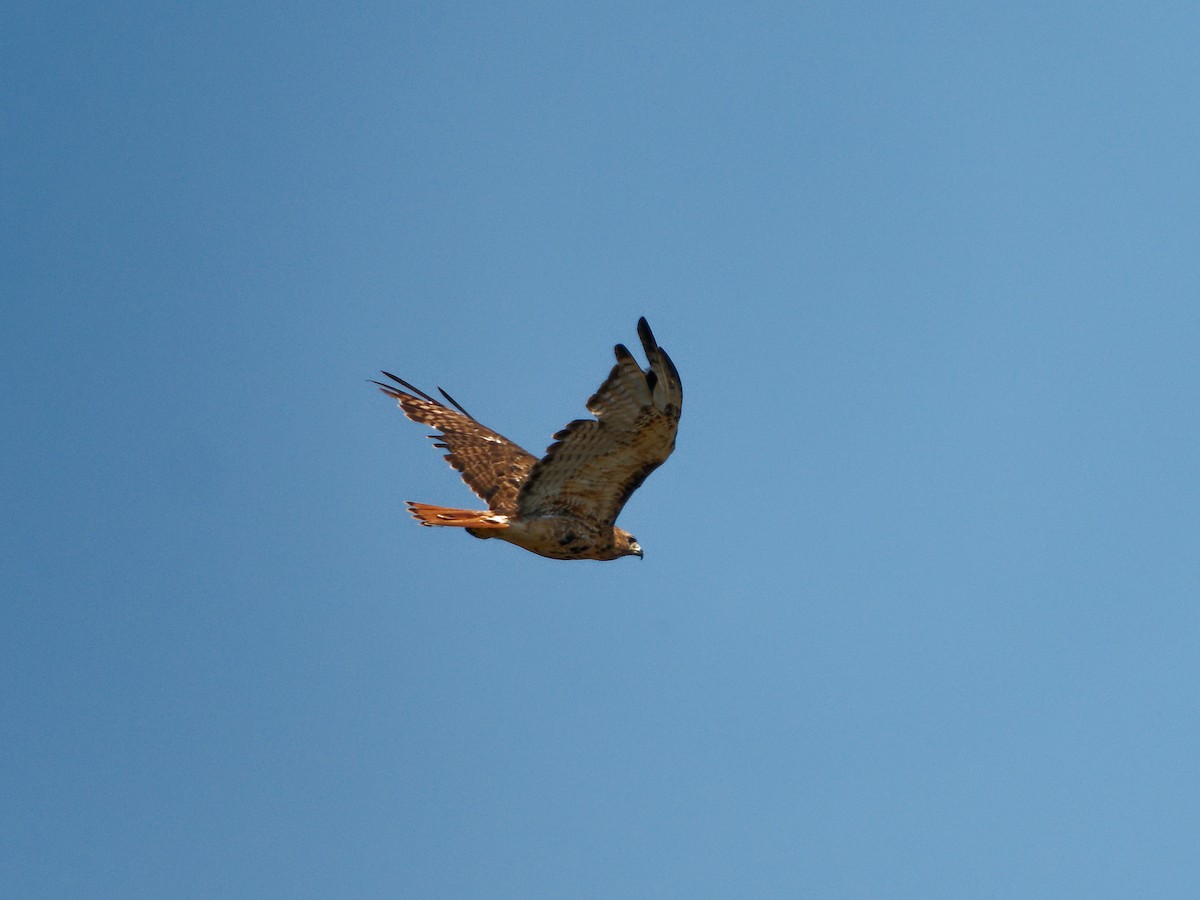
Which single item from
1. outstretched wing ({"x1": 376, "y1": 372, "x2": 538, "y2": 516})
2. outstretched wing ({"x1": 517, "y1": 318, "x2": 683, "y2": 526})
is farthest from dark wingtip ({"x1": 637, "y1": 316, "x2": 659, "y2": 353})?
outstretched wing ({"x1": 376, "y1": 372, "x2": 538, "y2": 516})

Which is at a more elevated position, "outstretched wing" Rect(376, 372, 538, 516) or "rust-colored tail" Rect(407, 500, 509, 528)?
"outstretched wing" Rect(376, 372, 538, 516)

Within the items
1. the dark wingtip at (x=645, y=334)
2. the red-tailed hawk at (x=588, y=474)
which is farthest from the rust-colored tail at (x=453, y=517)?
the dark wingtip at (x=645, y=334)

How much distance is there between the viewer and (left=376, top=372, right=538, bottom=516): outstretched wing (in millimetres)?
14086

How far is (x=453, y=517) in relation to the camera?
12570 millimetres

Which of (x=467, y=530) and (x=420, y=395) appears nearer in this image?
(x=467, y=530)

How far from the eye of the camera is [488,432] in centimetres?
1545

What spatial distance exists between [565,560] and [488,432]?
2.50 meters

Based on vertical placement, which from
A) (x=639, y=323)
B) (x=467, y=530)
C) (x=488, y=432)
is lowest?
(x=467, y=530)

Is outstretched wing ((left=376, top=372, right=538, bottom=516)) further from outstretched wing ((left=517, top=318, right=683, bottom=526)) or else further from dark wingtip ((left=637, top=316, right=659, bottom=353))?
dark wingtip ((left=637, top=316, right=659, bottom=353))

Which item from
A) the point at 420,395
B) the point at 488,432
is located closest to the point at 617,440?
the point at 488,432

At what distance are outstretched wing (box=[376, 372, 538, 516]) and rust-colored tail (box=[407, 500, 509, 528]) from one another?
390 mm

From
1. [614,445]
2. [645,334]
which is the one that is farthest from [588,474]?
[645,334]

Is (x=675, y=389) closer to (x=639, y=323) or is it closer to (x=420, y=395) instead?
(x=639, y=323)

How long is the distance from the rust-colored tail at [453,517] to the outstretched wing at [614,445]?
1.24 feet
